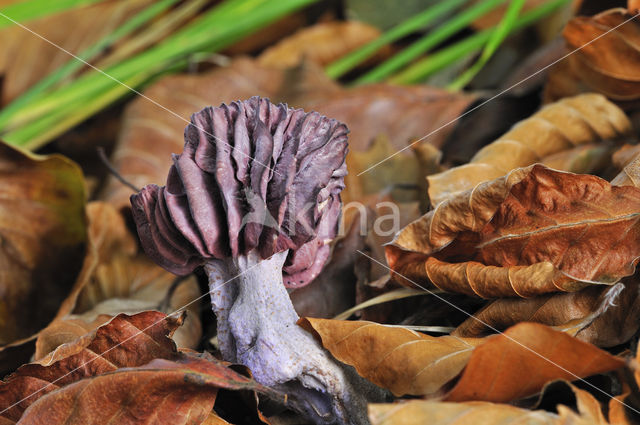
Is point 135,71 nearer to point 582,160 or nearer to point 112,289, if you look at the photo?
point 112,289

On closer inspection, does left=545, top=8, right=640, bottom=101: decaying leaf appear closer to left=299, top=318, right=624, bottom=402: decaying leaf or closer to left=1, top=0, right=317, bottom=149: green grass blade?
left=299, top=318, right=624, bottom=402: decaying leaf

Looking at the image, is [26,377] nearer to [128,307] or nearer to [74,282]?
[128,307]

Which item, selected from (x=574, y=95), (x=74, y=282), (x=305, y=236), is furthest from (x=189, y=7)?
(x=305, y=236)

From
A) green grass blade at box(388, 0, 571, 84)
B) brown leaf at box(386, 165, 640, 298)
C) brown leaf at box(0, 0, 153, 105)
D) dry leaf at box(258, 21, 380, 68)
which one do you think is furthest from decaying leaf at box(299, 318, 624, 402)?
brown leaf at box(0, 0, 153, 105)

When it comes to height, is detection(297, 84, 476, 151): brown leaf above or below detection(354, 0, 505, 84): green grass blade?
below

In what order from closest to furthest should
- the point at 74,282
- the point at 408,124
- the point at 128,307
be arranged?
the point at 128,307
the point at 74,282
the point at 408,124
